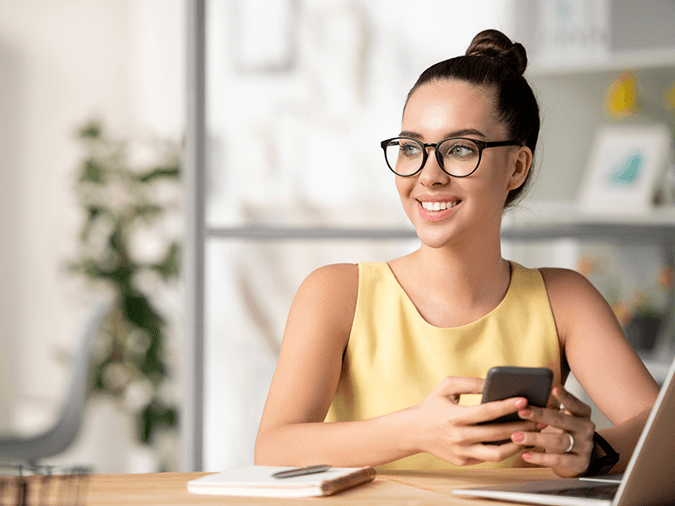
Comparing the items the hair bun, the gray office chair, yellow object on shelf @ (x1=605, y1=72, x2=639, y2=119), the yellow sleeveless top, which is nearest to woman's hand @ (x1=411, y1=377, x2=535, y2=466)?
the yellow sleeveless top

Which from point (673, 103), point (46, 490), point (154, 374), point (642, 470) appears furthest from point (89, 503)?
point (154, 374)

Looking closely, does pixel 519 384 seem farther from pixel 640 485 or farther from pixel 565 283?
pixel 565 283

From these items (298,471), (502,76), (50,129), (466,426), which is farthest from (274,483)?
(50,129)

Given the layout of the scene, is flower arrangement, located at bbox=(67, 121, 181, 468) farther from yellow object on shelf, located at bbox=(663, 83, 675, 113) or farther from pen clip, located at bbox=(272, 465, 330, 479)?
pen clip, located at bbox=(272, 465, 330, 479)

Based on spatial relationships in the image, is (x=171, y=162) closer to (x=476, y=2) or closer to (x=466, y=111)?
(x=476, y=2)

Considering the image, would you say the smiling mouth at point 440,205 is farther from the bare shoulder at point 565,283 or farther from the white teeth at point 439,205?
the bare shoulder at point 565,283

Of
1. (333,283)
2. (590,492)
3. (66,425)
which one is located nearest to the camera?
(590,492)

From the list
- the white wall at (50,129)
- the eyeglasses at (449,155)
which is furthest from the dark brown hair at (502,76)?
the white wall at (50,129)

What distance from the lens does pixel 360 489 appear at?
36.6 inches

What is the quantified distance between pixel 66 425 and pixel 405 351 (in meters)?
1.72

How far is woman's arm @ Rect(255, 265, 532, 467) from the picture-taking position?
0.95 m

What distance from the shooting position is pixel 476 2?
2.45 m

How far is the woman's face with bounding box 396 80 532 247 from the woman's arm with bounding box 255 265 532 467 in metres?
0.20

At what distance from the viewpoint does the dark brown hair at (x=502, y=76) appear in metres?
1.40
